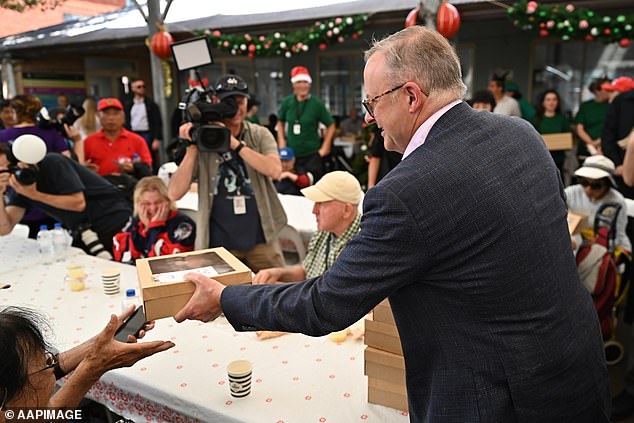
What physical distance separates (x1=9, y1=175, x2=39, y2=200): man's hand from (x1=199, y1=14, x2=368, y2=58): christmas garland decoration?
414cm

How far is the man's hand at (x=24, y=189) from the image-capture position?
9.21 feet

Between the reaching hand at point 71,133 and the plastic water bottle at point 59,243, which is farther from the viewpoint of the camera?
the reaching hand at point 71,133

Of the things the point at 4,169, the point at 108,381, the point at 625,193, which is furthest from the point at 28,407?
the point at 625,193

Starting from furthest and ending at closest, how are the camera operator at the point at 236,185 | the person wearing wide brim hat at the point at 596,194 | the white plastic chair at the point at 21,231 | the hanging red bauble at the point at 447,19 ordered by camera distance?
the hanging red bauble at the point at 447,19 → the white plastic chair at the point at 21,231 → the person wearing wide brim hat at the point at 596,194 → the camera operator at the point at 236,185

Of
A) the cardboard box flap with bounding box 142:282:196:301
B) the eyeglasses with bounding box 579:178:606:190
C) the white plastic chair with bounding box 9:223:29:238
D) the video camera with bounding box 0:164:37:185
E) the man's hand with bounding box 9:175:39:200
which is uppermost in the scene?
the video camera with bounding box 0:164:37:185

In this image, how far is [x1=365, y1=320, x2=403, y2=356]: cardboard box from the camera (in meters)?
1.40

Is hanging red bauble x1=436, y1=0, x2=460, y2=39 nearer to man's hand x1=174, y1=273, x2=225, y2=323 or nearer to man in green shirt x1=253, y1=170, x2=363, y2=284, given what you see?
man in green shirt x1=253, y1=170, x2=363, y2=284

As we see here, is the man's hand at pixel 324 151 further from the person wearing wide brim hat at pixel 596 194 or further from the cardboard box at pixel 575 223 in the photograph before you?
the cardboard box at pixel 575 223

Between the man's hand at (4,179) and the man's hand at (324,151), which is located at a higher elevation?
the man's hand at (4,179)

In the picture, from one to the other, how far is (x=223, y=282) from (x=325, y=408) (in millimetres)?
428

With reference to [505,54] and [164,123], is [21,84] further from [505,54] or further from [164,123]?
[505,54]

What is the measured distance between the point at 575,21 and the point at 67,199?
15.5ft

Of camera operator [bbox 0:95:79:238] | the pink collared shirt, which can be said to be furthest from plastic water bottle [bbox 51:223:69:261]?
the pink collared shirt

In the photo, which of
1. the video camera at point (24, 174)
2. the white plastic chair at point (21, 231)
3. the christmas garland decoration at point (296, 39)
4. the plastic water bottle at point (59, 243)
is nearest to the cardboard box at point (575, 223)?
the plastic water bottle at point (59, 243)
